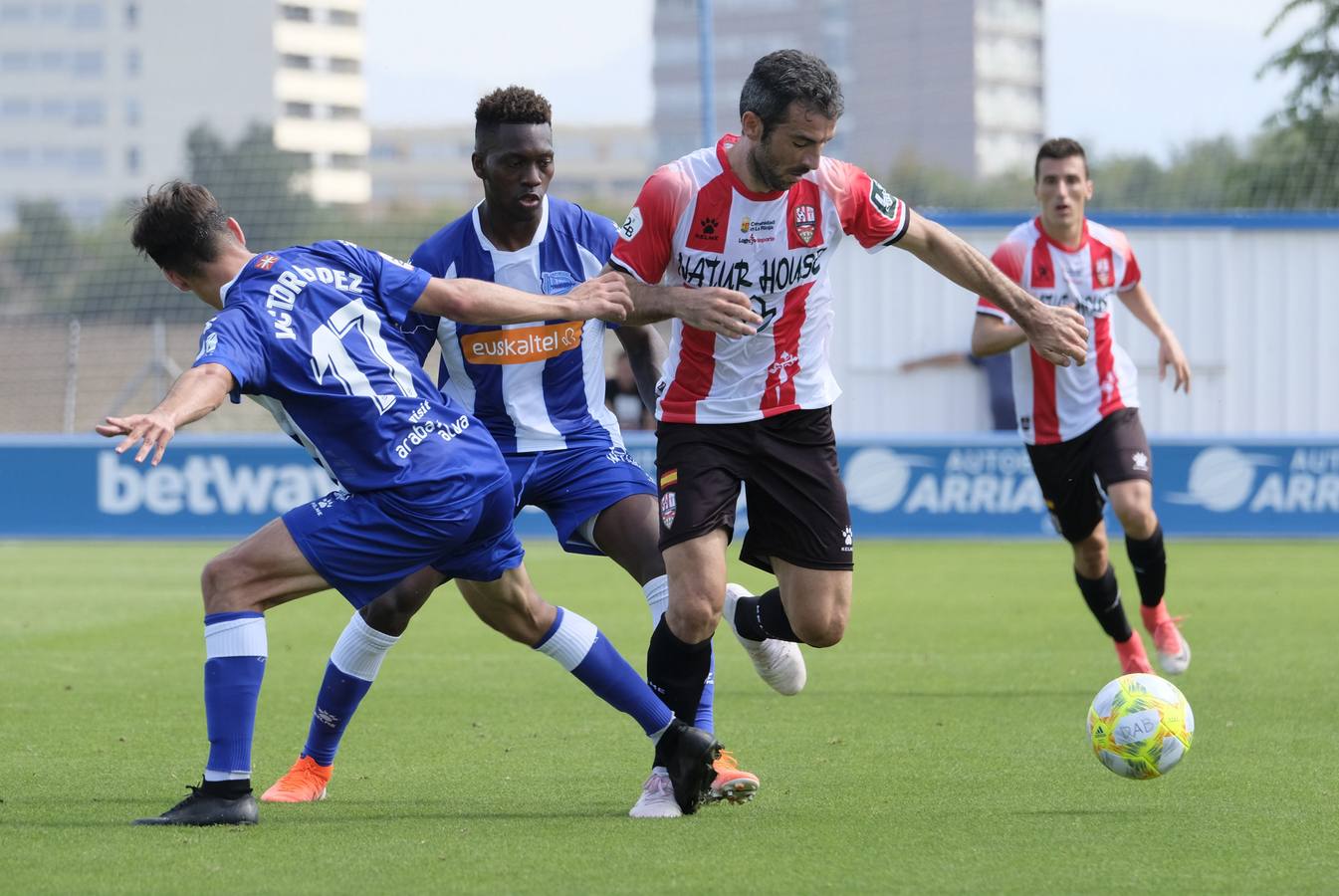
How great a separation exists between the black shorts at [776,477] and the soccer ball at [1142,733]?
3.14ft

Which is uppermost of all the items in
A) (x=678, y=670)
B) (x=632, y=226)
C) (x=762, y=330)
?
(x=632, y=226)

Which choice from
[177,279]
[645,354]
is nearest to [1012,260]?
[645,354]

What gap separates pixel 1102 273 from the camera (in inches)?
325

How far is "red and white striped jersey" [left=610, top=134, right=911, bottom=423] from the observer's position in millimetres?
5426

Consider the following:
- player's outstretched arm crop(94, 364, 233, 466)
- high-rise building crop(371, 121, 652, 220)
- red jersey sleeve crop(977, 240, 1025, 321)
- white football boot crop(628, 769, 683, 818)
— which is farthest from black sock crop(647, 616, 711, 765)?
red jersey sleeve crop(977, 240, 1025, 321)

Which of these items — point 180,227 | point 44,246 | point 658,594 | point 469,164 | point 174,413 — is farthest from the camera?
point 44,246

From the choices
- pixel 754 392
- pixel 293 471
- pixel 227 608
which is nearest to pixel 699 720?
pixel 754 392

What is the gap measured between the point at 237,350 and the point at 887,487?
1281cm

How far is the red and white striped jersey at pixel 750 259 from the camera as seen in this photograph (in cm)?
543

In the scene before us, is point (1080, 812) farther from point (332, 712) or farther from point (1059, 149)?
point (1059, 149)

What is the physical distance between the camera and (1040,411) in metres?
8.26

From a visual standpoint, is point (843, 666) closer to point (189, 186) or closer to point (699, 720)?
point (699, 720)

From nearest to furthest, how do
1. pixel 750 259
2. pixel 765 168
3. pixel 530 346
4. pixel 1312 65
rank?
pixel 765 168, pixel 750 259, pixel 530 346, pixel 1312 65

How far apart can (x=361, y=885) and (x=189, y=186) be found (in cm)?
208
